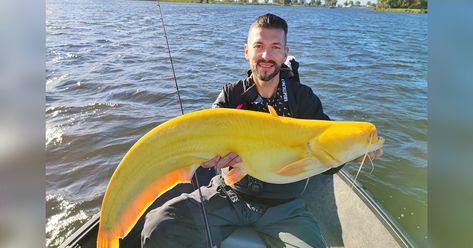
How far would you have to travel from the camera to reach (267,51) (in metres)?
3.09

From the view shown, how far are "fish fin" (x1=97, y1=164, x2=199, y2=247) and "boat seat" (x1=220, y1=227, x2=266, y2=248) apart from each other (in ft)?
3.51

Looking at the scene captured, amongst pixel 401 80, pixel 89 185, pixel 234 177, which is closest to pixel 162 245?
pixel 234 177

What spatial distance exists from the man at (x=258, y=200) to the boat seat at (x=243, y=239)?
0.05m

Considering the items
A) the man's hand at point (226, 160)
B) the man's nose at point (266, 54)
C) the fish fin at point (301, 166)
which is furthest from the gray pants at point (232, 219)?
the man's nose at point (266, 54)

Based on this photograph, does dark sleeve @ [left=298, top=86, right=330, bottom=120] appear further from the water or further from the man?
the water

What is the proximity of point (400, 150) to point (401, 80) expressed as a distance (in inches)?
302

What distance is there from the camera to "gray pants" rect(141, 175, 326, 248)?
272 centimetres

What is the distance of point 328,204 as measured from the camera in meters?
4.07

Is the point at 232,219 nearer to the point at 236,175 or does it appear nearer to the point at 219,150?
the point at 236,175

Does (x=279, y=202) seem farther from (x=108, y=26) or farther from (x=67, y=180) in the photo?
(x=108, y=26)

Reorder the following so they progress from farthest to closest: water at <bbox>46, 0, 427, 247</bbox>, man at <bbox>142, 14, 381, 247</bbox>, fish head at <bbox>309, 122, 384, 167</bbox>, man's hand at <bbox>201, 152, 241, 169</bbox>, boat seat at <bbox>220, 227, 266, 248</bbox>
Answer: water at <bbox>46, 0, 427, 247</bbox>, boat seat at <bbox>220, 227, 266, 248</bbox>, man at <bbox>142, 14, 381, 247</bbox>, man's hand at <bbox>201, 152, 241, 169</bbox>, fish head at <bbox>309, 122, 384, 167</bbox>

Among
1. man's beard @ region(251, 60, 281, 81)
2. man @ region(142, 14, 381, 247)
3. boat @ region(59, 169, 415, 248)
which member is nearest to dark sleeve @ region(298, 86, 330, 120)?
man @ region(142, 14, 381, 247)

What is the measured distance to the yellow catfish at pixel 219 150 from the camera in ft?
6.62
